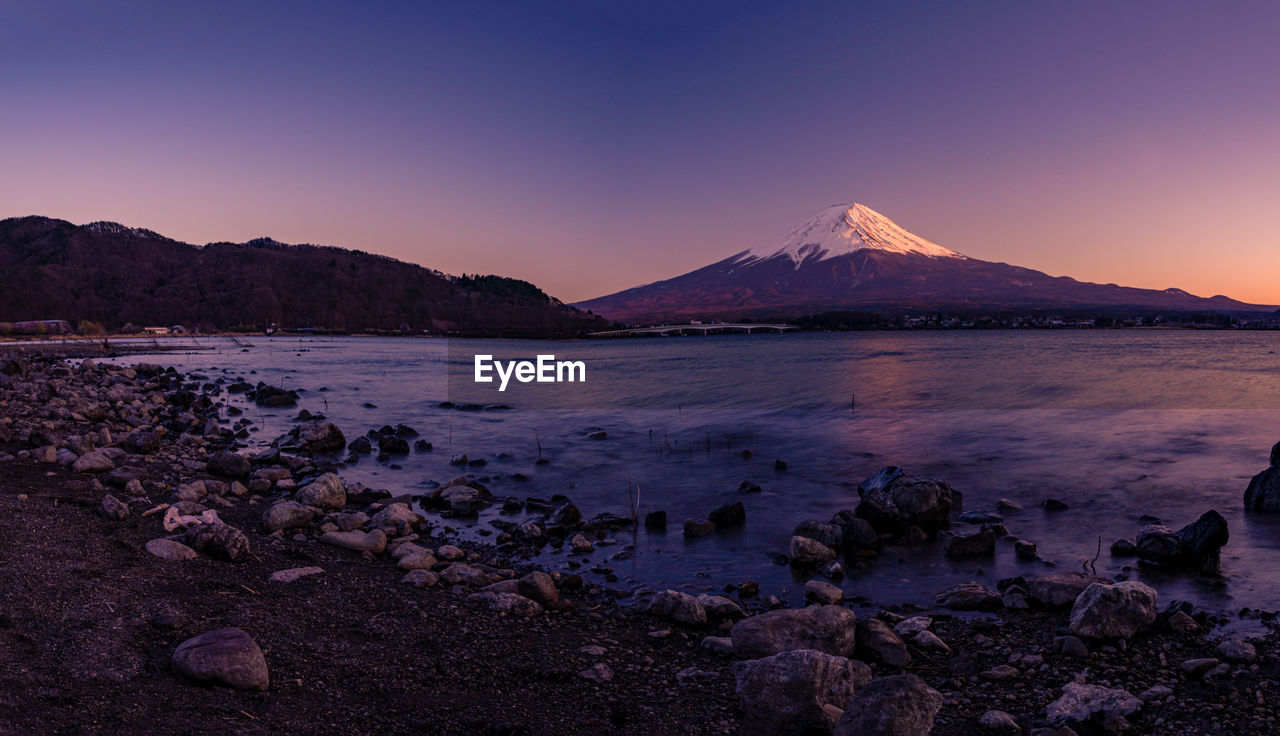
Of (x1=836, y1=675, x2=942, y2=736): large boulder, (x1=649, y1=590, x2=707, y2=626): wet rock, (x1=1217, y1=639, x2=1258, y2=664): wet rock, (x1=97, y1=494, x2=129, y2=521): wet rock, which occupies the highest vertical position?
(x1=97, y1=494, x2=129, y2=521): wet rock

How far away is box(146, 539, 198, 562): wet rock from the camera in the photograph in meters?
7.13

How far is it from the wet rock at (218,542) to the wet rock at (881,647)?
22.4 ft

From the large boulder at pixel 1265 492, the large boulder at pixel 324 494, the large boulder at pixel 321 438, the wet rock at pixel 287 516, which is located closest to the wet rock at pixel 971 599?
the large boulder at pixel 1265 492

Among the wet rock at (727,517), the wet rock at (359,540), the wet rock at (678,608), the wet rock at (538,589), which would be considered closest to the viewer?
the wet rock at (678,608)

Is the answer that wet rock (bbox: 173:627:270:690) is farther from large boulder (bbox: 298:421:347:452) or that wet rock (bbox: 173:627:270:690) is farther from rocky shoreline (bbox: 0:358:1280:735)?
large boulder (bbox: 298:421:347:452)

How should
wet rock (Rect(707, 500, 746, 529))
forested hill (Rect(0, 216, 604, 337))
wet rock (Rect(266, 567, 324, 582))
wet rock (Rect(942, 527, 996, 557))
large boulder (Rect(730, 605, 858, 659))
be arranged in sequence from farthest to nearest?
1. forested hill (Rect(0, 216, 604, 337))
2. wet rock (Rect(707, 500, 746, 529))
3. wet rock (Rect(942, 527, 996, 557))
4. wet rock (Rect(266, 567, 324, 582))
5. large boulder (Rect(730, 605, 858, 659))

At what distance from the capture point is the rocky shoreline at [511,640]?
4.55 m

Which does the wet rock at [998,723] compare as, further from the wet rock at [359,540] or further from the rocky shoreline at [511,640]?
the wet rock at [359,540]

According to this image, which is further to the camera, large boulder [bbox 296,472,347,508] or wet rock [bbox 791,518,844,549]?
large boulder [bbox 296,472,347,508]

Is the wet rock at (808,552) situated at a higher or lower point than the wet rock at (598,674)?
lower

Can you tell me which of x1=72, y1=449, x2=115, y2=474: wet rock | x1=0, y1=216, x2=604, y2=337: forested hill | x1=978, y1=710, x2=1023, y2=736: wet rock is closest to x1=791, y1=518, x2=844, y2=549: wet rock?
x1=978, y1=710, x2=1023, y2=736: wet rock

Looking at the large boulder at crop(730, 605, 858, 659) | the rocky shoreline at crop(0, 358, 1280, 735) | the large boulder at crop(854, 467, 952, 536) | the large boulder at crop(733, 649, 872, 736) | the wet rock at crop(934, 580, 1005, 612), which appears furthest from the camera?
the large boulder at crop(854, 467, 952, 536)

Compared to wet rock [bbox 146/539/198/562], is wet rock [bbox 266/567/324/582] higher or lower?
lower

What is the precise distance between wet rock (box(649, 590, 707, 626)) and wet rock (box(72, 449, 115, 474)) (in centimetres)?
1001
